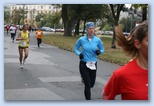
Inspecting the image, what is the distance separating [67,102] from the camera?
318 cm

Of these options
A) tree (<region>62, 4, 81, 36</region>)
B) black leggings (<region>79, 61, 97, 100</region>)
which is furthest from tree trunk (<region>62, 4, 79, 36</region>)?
black leggings (<region>79, 61, 97, 100</region>)

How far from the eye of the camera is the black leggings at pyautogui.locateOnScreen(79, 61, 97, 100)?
3.19m

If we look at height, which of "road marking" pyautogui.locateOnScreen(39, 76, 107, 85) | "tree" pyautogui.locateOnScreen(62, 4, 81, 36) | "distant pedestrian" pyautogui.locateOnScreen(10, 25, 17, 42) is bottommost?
"road marking" pyautogui.locateOnScreen(39, 76, 107, 85)

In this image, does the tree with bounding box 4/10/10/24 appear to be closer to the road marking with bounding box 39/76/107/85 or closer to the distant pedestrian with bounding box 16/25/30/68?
the distant pedestrian with bounding box 16/25/30/68

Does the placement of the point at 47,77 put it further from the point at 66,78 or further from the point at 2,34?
the point at 2,34

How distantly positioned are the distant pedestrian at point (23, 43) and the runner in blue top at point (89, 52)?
0.60 m

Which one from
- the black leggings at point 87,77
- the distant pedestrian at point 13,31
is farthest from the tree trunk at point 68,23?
the distant pedestrian at point 13,31

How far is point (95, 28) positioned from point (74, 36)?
0.31 m

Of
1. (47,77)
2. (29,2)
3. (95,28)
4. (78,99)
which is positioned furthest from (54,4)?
(78,99)

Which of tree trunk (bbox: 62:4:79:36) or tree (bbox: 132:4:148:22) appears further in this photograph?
tree trunk (bbox: 62:4:79:36)

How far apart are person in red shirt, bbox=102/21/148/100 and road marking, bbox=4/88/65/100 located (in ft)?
4.84

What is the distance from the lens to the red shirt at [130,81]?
1.79 meters

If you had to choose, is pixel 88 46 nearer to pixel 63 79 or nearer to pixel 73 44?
pixel 73 44

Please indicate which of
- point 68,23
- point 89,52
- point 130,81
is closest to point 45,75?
point 89,52
